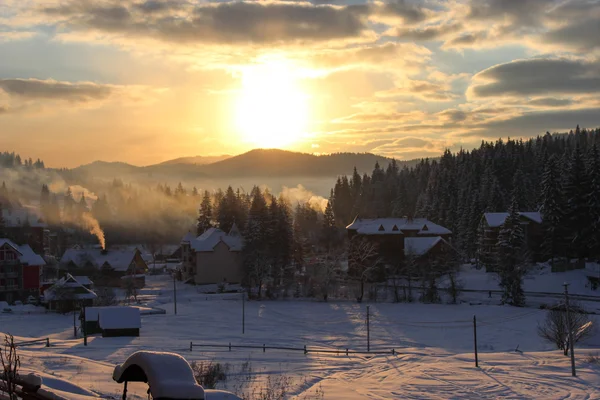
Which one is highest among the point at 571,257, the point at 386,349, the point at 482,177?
the point at 482,177

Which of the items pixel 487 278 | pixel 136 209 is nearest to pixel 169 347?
pixel 487 278

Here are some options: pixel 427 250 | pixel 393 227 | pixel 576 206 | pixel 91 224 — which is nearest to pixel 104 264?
pixel 393 227

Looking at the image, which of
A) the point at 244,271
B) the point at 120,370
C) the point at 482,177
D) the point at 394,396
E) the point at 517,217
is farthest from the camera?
the point at 482,177

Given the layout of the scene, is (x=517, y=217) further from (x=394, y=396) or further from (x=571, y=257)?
(x=394, y=396)

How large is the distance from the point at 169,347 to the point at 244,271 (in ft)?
128

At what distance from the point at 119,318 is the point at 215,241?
41542 mm

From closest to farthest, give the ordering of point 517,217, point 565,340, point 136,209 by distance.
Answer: point 565,340, point 517,217, point 136,209

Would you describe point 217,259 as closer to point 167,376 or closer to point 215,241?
point 215,241

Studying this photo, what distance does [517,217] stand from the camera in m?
74.8

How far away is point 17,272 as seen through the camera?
251 feet

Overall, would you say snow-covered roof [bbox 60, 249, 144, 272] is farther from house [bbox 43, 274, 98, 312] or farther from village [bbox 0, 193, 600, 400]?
house [bbox 43, 274, 98, 312]

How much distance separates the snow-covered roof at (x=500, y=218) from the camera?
8169 centimetres

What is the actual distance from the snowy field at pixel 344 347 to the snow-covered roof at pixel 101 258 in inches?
543

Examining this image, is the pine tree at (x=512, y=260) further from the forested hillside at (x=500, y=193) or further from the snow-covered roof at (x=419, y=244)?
the snow-covered roof at (x=419, y=244)
